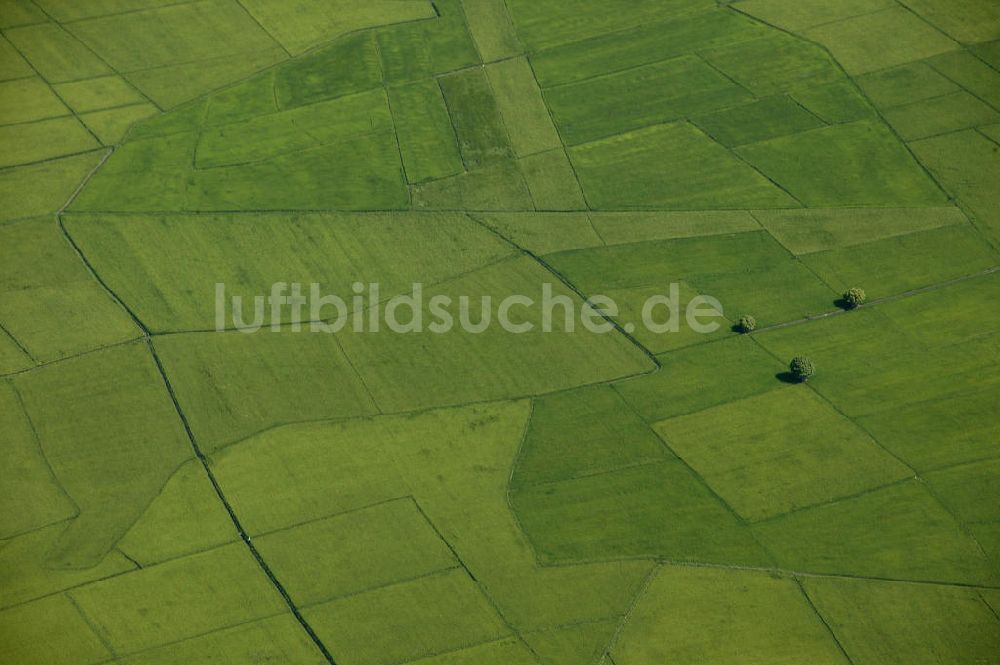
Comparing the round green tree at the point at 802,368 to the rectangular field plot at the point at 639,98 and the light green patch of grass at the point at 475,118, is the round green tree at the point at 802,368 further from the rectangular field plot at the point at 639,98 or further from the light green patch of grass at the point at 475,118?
the light green patch of grass at the point at 475,118

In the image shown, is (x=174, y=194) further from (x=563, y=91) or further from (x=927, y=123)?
(x=927, y=123)

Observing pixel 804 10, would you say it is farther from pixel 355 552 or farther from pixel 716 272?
pixel 355 552

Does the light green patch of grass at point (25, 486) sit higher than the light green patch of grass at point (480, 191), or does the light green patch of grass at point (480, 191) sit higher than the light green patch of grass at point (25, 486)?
the light green patch of grass at point (480, 191)

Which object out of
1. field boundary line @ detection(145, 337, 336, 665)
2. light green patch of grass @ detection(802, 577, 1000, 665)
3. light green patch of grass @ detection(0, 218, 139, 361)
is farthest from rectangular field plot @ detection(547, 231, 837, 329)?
light green patch of grass @ detection(0, 218, 139, 361)

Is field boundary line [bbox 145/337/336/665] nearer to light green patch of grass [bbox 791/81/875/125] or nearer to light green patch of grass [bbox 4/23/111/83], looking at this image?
light green patch of grass [bbox 4/23/111/83]

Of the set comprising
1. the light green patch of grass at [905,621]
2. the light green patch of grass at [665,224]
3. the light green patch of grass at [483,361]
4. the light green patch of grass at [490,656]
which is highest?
the light green patch of grass at [665,224]

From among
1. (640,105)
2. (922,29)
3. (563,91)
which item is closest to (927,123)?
(922,29)

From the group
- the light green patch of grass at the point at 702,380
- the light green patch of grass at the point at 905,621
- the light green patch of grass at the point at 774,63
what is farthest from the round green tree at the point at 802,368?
the light green patch of grass at the point at 774,63
